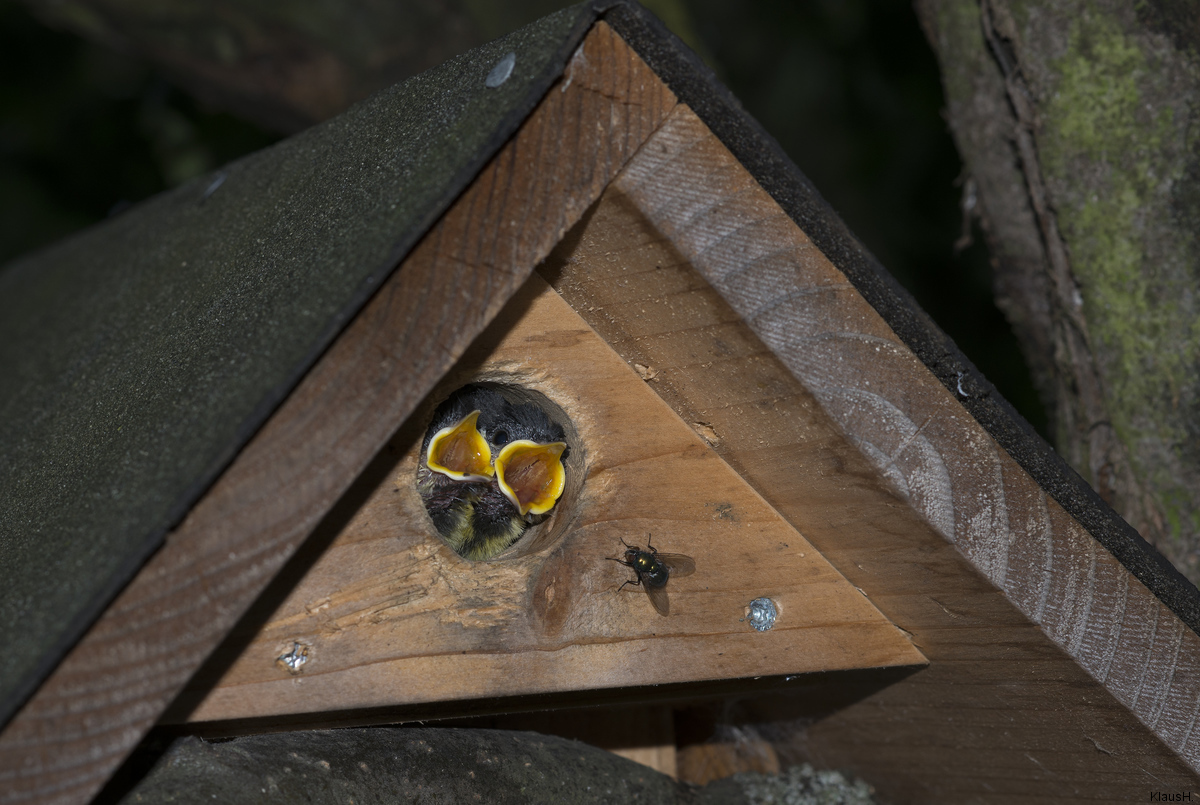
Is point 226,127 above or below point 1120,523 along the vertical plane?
above

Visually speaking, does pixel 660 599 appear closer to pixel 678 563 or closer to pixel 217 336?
pixel 678 563

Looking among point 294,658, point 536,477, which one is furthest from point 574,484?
point 294,658

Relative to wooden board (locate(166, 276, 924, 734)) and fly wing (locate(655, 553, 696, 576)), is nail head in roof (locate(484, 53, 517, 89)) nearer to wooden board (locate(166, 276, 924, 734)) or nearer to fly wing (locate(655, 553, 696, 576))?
wooden board (locate(166, 276, 924, 734))

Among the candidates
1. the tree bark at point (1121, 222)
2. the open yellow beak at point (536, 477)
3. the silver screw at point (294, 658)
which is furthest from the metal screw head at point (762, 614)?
the tree bark at point (1121, 222)

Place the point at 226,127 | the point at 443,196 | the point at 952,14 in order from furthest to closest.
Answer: the point at 226,127, the point at 952,14, the point at 443,196

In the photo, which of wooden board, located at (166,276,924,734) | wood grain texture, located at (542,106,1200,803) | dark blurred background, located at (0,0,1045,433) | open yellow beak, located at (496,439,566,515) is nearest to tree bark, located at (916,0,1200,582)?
wood grain texture, located at (542,106,1200,803)

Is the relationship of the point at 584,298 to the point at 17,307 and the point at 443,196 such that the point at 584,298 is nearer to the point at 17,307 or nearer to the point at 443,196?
the point at 443,196

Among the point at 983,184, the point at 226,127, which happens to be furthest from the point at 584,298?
the point at 226,127
